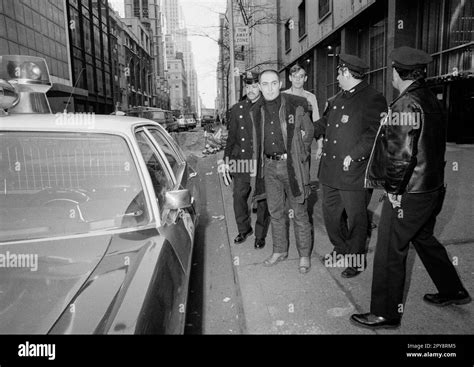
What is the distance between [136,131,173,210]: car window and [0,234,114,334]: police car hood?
1.92 feet

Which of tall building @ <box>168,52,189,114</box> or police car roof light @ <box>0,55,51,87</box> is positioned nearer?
police car roof light @ <box>0,55,51,87</box>

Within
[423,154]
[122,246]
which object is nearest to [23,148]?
[122,246]

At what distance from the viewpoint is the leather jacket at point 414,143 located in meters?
2.44

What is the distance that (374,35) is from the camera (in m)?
12.5

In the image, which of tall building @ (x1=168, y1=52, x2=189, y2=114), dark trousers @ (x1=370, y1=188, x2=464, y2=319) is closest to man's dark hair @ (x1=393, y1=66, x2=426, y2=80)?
dark trousers @ (x1=370, y1=188, x2=464, y2=319)

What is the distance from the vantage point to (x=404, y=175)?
2.46 m

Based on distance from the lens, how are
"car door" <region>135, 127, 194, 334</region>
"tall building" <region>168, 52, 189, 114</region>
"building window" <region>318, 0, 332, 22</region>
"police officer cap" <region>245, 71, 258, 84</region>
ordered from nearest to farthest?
"car door" <region>135, 127, 194, 334</region>
"police officer cap" <region>245, 71, 258, 84</region>
"building window" <region>318, 0, 332, 22</region>
"tall building" <region>168, 52, 189, 114</region>

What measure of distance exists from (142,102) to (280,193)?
72582mm

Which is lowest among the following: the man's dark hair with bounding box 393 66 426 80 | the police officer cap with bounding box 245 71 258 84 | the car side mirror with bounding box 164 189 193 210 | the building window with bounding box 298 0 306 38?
the car side mirror with bounding box 164 189 193 210

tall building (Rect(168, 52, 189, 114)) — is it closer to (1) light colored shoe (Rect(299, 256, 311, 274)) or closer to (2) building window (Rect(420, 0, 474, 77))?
(2) building window (Rect(420, 0, 474, 77))

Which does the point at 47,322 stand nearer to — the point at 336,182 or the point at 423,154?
the point at 423,154

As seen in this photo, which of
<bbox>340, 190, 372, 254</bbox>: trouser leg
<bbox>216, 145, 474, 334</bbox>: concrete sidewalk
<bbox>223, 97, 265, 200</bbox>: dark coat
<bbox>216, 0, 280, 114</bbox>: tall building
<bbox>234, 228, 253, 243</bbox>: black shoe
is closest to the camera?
<bbox>216, 145, 474, 334</bbox>: concrete sidewalk

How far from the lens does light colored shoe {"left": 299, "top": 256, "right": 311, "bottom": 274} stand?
3714 millimetres

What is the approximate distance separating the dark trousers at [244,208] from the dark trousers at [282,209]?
53 centimetres
